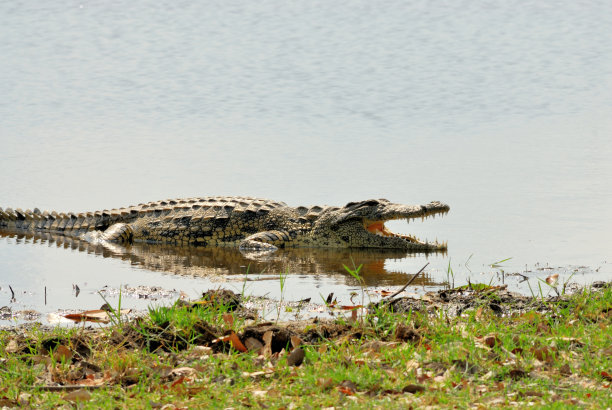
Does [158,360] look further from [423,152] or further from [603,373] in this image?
[423,152]

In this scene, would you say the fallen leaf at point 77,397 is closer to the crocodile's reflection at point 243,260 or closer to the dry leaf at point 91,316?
the dry leaf at point 91,316

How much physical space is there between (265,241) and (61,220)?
3.63 meters

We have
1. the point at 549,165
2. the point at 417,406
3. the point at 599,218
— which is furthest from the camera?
the point at 549,165

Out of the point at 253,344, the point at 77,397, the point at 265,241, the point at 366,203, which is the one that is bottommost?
the point at 77,397

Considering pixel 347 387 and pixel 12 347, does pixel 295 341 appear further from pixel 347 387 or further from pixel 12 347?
pixel 12 347

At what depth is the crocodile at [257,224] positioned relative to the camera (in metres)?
11.3

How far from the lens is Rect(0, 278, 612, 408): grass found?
4258 millimetres

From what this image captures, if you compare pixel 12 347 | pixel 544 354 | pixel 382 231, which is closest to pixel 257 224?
pixel 382 231

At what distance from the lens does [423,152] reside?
59.2 ft

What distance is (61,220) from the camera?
13086 millimetres

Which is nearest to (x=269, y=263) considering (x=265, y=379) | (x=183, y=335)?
(x=183, y=335)

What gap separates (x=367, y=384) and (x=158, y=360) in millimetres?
1273

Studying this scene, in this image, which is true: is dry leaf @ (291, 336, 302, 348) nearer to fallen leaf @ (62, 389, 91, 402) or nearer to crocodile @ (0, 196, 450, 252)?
fallen leaf @ (62, 389, 91, 402)

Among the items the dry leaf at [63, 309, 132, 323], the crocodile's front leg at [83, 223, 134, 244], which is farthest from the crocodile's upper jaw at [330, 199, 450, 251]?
the dry leaf at [63, 309, 132, 323]
